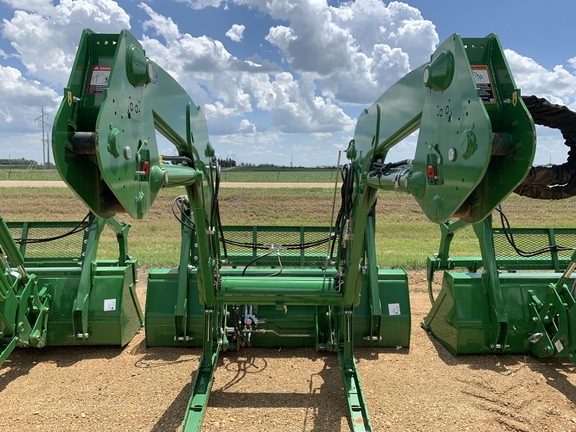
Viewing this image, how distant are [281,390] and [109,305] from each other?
7.46 feet

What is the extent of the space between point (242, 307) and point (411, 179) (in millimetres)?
3269

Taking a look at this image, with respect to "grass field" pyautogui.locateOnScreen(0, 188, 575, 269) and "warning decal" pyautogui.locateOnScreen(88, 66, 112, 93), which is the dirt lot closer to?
"warning decal" pyautogui.locateOnScreen(88, 66, 112, 93)

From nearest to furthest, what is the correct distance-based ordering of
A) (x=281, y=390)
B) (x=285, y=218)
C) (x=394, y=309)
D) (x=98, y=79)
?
(x=98, y=79) → (x=281, y=390) → (x=394, y=309) → (x=285, y=218)

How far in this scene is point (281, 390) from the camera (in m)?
4.36

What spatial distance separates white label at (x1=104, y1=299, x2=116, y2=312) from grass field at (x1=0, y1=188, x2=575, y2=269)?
3.68 m

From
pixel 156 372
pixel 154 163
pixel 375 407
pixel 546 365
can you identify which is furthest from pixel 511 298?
pixel 154 163

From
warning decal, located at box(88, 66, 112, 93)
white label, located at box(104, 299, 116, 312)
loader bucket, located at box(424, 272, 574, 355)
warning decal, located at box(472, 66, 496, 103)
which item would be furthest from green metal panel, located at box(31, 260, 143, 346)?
warning decal, located at box(472, 66, 496, 103)

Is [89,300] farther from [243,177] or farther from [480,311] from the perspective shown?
[243,177]

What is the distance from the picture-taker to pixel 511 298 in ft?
17.1

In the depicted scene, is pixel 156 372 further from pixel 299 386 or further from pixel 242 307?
pixel 299 386

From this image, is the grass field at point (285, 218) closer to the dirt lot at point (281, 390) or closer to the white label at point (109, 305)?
the white label at point (109, 305)

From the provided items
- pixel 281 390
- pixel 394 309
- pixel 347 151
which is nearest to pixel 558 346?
pixel 394 309

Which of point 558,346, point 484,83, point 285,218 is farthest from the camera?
point 285,218

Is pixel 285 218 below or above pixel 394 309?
above
